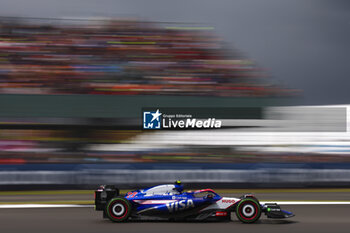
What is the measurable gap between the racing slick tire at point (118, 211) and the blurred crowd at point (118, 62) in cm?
916

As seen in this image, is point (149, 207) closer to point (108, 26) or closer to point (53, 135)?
point (53, 135)

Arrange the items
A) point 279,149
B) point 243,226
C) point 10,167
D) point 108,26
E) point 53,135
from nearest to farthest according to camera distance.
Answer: point 243,226 → point 10,167 → point 53,135 → point 279,149 → point 108,26

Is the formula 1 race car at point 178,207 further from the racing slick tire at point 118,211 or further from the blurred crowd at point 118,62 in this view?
the blurred crowd at point 118,62

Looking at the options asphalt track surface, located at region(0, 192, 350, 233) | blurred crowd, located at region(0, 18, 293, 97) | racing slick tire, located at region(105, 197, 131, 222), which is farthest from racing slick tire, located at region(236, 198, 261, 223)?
blurred crowd, located at region(0, 18, 293, 97)

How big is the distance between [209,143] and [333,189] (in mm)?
4888

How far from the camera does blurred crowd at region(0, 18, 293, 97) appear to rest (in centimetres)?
1628

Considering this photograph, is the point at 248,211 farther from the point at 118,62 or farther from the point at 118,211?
the point at 118,62

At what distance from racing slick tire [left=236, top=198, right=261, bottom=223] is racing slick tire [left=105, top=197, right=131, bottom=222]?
177 centimetres

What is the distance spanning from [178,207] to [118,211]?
3.19 feet

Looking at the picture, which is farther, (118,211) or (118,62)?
(118,62)

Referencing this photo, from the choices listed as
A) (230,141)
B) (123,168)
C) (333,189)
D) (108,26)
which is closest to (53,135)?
(123,168)

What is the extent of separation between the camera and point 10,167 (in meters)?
12.9

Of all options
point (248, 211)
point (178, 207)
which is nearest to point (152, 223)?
point (178, 207)

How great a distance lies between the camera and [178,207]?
24.6 ft
